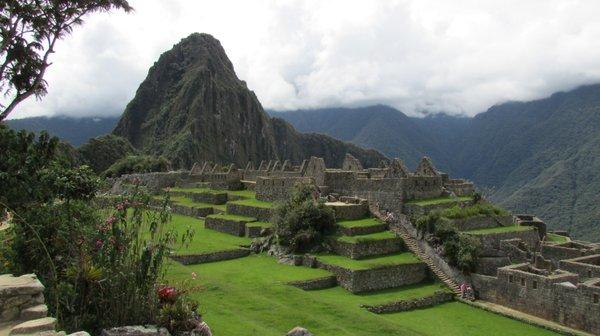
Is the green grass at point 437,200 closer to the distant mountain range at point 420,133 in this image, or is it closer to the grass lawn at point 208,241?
the grass lawn at point 208,241

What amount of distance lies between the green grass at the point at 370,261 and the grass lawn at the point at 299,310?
0.86 meters

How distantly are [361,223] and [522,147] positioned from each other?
78.2 meters

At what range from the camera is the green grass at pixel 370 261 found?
866 inches

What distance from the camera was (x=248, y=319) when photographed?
1407 centimetres

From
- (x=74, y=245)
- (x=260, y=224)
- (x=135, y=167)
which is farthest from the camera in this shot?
(x=135, y=167)

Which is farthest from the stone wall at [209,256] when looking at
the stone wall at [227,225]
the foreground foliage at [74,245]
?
the foreground foliage at [74,245]

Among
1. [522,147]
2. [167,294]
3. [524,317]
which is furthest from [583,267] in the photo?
[522,147]

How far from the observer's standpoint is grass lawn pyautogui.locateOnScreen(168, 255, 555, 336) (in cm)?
1421

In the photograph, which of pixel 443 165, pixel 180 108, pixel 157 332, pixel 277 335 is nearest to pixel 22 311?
pixel 157 332

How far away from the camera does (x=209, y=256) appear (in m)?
23.5

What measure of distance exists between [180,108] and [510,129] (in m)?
102

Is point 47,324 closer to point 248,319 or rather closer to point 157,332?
point 157,332

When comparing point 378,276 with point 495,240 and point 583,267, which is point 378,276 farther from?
point 583,267

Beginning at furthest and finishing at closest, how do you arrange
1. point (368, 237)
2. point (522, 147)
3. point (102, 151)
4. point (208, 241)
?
1. point (522, 147)
2. point (102, 151)
3. point (208, 241)
4. point (368, 237)
